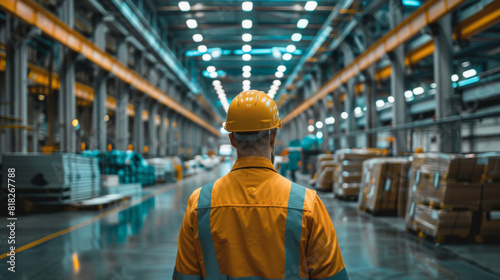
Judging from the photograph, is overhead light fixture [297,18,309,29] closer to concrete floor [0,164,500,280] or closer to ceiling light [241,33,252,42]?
ceiling light [241,33,252,42]

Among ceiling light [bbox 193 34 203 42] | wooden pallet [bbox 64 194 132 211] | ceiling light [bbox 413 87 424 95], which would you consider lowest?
wooden pallet [bbox 64 194 132 211]

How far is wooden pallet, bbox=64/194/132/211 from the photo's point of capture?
9.23m

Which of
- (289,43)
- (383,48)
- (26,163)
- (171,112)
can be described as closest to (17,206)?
(26,163)

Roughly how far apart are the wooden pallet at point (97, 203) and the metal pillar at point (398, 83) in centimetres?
794

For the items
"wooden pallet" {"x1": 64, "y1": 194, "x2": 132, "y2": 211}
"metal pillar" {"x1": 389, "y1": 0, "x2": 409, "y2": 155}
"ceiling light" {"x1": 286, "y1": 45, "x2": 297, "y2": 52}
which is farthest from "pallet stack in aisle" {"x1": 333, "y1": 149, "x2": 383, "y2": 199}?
"ceiling light" {"x1": 286, "y1": 45, "x2": 297, "y2": 52}

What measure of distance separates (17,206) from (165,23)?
12583 mm

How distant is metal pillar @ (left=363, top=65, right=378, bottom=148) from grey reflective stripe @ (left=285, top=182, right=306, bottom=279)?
13549 millimetres

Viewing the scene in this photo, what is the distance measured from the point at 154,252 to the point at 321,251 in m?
4.24

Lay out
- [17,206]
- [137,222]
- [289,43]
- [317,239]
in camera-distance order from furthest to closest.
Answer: [289,43], [17,206], [137,222], [317,239]

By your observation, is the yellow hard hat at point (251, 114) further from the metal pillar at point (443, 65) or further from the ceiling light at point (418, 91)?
the ceiling light at point (418, 91)

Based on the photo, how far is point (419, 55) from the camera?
12.1 meters

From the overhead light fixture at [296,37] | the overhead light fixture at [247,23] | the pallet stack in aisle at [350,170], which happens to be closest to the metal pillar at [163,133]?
the overhead light fixture at [247,23]

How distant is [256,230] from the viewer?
1360mm

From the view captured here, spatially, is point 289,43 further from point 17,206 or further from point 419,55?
point 17,206
